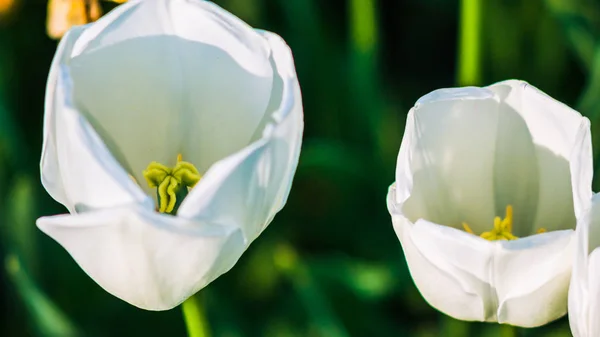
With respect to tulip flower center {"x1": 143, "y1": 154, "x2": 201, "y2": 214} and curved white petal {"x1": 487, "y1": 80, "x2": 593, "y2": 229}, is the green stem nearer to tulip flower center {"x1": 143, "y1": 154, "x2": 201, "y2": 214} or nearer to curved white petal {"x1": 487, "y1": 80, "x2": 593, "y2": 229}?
curved white petal {"x1": 487, "y1": 80, "x2": 593, "y2": 229}

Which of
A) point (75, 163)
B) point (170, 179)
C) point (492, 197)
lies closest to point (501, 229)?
point (492, 197)

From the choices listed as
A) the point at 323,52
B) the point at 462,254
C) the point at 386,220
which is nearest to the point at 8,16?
the point at 323,52

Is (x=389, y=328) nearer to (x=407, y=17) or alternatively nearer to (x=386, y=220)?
(x=386, y=220)

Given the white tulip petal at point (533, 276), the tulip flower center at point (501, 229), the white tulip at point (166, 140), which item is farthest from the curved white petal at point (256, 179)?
the tulip flower center at point (501, 229)

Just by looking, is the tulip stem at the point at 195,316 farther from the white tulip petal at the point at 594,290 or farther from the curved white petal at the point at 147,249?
the white tulip petal at the point at 594,290

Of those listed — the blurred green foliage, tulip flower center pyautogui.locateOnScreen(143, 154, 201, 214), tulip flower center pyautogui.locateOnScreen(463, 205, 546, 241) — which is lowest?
the blurred green foliage

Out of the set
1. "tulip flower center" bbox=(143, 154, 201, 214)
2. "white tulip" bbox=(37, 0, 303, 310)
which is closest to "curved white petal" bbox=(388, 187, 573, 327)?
"white tulip" bbox=(37, 0, 303, 310)

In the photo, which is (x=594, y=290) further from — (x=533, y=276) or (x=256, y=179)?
(x=256, y=179)
